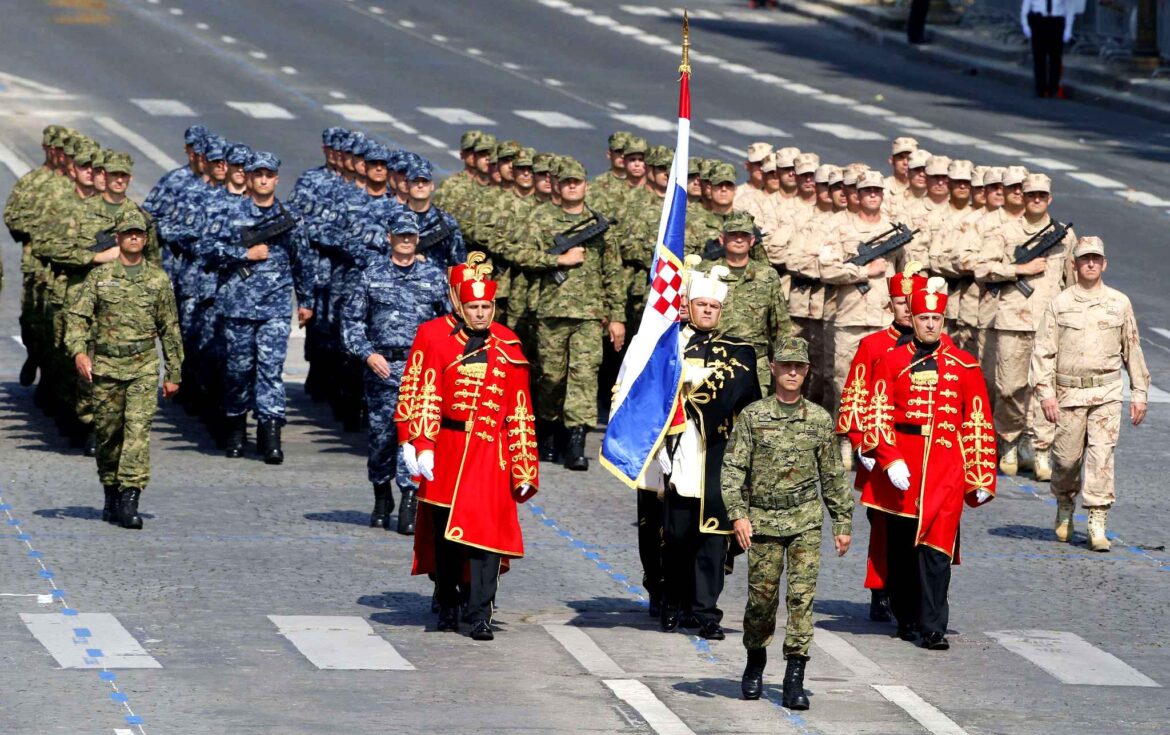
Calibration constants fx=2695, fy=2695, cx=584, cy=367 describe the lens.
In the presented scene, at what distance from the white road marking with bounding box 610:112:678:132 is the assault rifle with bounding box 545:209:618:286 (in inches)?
779

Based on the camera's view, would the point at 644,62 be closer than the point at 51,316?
No

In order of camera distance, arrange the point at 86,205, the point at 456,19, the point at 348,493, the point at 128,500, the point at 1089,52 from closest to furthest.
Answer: the point at 128,500 < the point at 348,493 < the point at 86,205 < the point at 1089,52 < the point at 456,19

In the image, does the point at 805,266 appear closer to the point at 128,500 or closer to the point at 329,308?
the point at 329,308

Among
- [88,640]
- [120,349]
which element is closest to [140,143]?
[120,349]

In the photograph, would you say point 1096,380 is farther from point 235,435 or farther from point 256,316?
point 235,435

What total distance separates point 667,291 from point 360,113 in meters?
26.7

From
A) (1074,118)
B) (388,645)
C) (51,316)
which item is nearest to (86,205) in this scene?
(51,316)

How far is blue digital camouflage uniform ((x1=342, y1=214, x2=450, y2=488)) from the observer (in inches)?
685

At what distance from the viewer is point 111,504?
17266 mm

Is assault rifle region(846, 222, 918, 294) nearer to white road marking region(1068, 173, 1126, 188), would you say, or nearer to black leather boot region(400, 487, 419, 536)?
black leather boot region(400, 487, 419, 536)

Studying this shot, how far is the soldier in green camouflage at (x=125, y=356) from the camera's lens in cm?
1711

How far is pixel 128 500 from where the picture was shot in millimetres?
17031

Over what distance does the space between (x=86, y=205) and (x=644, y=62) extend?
2938 centimetres

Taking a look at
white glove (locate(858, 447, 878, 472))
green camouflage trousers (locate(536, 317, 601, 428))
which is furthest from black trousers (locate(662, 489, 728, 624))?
green camouflage trousers (locate(536, 317, 601, 428))
